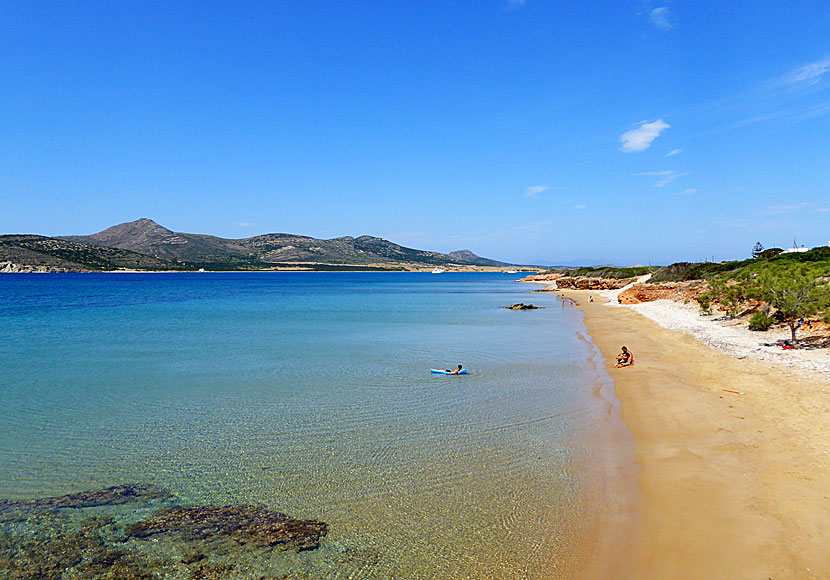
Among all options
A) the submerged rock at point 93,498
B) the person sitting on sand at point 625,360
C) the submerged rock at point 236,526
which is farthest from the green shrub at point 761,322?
the submerged rock at point 93,498

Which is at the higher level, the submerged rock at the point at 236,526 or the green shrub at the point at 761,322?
the green shrub at the point at 761,322

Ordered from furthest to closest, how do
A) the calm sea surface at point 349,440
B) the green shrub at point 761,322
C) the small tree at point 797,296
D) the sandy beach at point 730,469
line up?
1. the green shrub at point 761,322
2. the small tree at point 797,296
3. the calm sea surface at point 349,440
4. the sandy beach at point 730,469

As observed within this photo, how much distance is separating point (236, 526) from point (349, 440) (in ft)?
13.5

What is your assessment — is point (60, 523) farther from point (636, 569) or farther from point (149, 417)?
point (636, 569)

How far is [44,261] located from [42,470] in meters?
206

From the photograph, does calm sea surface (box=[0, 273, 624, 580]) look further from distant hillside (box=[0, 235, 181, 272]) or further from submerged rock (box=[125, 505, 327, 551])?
distant hillside (box=[0, 235, 181, 272])

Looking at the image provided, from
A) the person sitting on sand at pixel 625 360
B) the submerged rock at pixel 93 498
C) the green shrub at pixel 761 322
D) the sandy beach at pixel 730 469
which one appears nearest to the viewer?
the sandy beach at pixel 730 469

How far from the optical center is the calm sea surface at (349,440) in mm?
7332

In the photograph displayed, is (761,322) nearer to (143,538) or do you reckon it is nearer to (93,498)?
(143,538)

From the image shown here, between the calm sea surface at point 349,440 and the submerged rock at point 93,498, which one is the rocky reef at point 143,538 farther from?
the calm sea surface at point 349,440

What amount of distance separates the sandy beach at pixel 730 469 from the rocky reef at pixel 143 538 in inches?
185

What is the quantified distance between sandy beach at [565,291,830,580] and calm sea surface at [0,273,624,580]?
1.05m

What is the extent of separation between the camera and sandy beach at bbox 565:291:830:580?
258 inches

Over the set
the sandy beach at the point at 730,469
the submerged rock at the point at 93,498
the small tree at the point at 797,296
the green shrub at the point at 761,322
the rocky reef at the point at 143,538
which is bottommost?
A: the submerged rock at the point at 93,498
